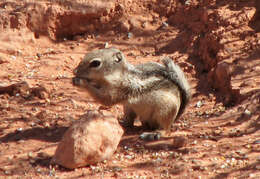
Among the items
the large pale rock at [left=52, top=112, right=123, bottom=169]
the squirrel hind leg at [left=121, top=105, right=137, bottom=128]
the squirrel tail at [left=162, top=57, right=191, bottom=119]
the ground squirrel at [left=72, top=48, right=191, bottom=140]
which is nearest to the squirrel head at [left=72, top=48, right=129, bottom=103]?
the ground squirrel at [left=72, top=48, right=191, bottom=140]

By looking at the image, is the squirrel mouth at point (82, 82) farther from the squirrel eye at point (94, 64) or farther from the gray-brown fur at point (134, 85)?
the squirrel eye at point (94, 64)

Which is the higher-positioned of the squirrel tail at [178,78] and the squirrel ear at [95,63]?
the squirrel ear at [95,63]

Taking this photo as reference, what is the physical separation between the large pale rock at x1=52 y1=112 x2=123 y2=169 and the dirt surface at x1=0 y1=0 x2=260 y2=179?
10 cm

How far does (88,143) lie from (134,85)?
1363 mm

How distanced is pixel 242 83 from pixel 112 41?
2.93 m

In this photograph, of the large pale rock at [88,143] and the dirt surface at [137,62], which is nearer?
the large pale rock at [88,143]

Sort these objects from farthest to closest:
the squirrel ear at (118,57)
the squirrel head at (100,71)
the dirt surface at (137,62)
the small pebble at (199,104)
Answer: the small pebble at (199,104), the squirrel ear at (118,57), the squirrel head at (100,71), the dirt surface at (137,62)

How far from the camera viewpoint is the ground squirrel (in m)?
5.04

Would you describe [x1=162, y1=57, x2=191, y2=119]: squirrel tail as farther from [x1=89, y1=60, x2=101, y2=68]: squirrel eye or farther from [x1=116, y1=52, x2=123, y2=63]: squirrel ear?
[x1=89, y1=60, x2=101, y2=68]: squirrel eye

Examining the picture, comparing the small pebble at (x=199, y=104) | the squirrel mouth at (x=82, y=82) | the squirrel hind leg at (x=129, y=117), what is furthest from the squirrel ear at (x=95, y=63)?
the small pebble at (x=199, y=104)

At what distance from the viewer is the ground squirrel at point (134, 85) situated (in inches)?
199

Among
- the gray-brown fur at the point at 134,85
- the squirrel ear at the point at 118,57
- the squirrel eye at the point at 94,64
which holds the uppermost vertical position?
the squirrel ear at the point at 118,57

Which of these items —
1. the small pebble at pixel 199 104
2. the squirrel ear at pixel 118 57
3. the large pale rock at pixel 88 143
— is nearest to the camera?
the large pale rock at pixel 88 143

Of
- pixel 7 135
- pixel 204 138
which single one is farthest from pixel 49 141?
pixel 204 138
